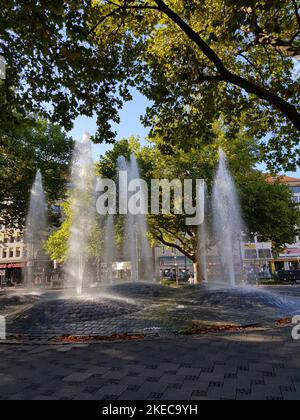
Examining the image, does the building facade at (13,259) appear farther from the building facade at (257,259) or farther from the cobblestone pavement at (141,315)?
the cobblestone pavement at (141,315)

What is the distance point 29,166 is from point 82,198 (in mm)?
5751

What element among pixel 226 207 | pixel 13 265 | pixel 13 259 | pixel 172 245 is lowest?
pixel 13 265

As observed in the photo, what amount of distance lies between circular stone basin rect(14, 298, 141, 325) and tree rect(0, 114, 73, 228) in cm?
1369

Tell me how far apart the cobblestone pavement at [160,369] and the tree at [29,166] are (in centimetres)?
1840

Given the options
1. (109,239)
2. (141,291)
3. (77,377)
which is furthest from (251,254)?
(77,377)

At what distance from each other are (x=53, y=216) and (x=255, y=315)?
917 inches

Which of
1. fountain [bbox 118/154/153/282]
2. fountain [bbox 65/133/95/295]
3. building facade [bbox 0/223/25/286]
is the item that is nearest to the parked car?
fountain [bbox 118/154/153/282]

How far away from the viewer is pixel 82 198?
97.5 ft

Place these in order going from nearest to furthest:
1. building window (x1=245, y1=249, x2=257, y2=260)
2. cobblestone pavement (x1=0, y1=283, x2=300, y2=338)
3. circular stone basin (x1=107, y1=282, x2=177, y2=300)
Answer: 1. cobblestone pavement (x1=0, y1=283, x2=300, y2=338)
2. circular stone basin (x1=107, y1=282, x2=177, y2=300)
3. building window (x1=245, y1=249, x2=257, y2=260)

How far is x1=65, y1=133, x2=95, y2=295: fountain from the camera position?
2895 centimetres

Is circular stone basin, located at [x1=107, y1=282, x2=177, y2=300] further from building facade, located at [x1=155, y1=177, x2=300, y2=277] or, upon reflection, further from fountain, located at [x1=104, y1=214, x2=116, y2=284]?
building facade, located at [x1=155, y1=177, x2=300, y2=277]

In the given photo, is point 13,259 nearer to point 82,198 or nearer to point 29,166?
point 82,198

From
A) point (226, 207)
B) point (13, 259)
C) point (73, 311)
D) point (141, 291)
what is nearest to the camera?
point (73, 311)

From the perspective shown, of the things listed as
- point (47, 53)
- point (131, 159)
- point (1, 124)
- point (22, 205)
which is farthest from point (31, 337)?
point (131, 159)
